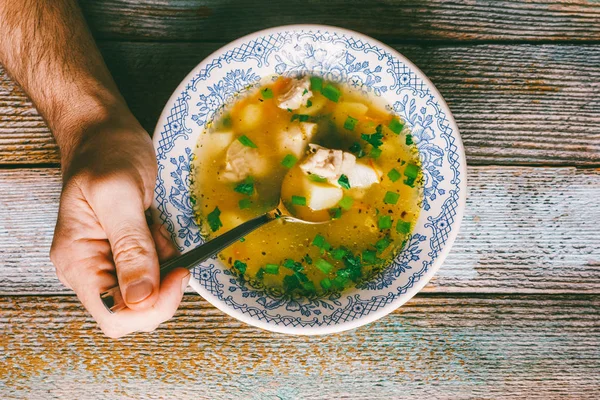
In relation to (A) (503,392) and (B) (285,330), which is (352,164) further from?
(A) (503,392)

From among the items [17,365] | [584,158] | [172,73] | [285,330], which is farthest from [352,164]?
[17,365]

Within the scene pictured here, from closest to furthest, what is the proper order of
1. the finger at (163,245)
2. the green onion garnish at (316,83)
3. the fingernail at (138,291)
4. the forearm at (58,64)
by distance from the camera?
the fingernail at (138,291) < the finger at (163,245) < the forearm at (58,64) < the green onion garnish at (316,83)

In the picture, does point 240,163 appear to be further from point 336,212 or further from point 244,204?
point 336,212

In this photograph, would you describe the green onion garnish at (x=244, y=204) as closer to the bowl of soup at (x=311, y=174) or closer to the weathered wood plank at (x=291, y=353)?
the bowl of soup at (x=311, y=174)

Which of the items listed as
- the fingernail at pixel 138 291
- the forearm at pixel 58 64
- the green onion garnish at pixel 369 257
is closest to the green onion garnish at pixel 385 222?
the green onion garnish at pixel 369 257

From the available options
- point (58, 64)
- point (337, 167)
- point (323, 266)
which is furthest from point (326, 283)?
point (58, 64)

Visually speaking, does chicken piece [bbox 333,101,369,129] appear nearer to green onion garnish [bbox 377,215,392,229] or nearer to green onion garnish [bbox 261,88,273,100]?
green onion garnish [bbox 261,88,273,100]
